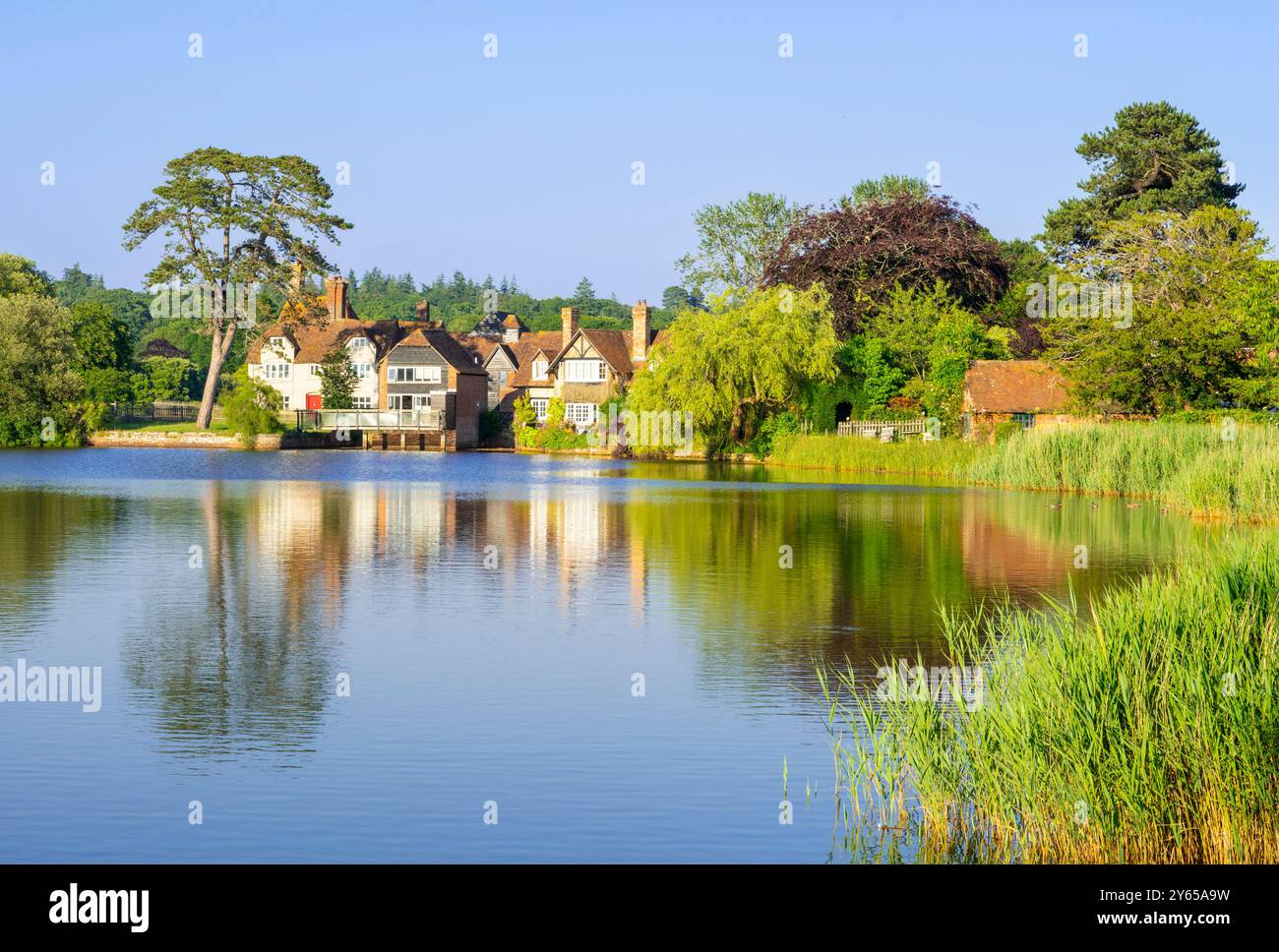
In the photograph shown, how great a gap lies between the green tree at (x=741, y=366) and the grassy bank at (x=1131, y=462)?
33.4ft

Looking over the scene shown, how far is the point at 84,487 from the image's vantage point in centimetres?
5097

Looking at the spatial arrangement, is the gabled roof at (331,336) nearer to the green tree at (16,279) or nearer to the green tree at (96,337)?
the green tree at (96,337)

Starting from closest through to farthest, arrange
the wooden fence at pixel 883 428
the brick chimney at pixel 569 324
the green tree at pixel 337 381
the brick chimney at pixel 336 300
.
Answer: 1. the wooden fence at pixel 883 428
2. the green tree at pixel 337 381
3. the brick chimney at pixel 569 324
4. the brick chimney at pixel 336 300

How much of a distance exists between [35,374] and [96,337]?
1865 cm

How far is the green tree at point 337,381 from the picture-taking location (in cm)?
11500

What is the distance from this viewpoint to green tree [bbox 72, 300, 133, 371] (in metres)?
111

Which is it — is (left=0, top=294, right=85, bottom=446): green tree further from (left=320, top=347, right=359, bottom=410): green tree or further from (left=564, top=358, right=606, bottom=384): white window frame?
(left=564, top=358, right=606, bottom=384): white window frame

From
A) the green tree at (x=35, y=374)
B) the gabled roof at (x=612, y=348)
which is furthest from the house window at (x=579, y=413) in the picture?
the green tree at (x=35, y=374)

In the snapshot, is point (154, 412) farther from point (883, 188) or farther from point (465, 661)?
point (465, 661)

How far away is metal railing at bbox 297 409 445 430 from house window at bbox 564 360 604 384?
9.49 metres

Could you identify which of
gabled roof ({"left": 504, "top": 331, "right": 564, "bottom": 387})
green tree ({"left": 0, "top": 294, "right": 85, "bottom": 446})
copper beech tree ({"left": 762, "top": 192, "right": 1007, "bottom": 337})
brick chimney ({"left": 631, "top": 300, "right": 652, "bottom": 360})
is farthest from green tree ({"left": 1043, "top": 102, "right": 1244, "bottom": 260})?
green tree ({"left": 0, "top": 294, "right": 85, "bottom": 446})

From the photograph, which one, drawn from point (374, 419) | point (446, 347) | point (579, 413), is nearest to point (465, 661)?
point (579, 413)
